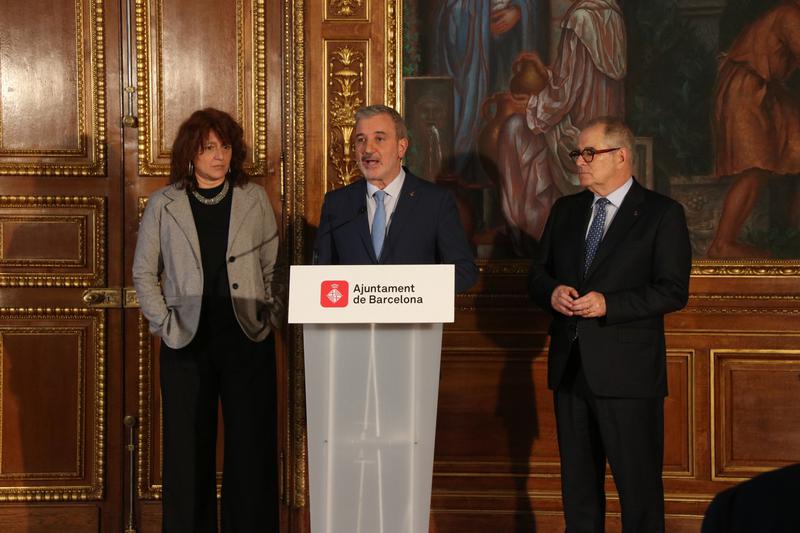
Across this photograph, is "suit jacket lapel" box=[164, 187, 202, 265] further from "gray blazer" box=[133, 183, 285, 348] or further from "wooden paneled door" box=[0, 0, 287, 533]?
"wooden paneled door" box=[0, 0, 287, 533]

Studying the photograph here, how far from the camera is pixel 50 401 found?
18.1 feet

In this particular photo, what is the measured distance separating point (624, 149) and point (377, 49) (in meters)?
1.70

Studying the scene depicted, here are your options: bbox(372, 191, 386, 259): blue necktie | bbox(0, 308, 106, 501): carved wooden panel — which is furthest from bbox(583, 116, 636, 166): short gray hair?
bbox(0, 308, 106, 501): carved wooden panel

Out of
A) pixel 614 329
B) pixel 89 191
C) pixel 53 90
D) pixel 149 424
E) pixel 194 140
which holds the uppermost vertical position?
pixel 53 90

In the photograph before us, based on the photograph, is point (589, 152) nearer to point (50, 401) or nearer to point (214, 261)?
point (214, 261)

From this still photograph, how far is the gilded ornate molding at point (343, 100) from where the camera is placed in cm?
545

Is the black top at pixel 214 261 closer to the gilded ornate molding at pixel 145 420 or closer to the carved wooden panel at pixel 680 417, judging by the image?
the gilded ornate molding at pixel 145 420

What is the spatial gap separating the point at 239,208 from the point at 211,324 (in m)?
0.54

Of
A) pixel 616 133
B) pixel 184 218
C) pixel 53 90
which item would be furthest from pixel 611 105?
pixel 53 90

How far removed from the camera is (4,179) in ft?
18.1

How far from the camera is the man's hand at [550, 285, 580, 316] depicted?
13.7 ft

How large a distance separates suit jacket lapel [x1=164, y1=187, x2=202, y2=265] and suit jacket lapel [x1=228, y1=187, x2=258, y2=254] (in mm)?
148

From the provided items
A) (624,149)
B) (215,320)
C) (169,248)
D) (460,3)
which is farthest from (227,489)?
(460,3)

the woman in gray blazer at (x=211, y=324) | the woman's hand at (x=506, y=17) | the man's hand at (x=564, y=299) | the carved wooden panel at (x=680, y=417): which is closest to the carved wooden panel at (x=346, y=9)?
the woman's hand at (x=506, y=17)
